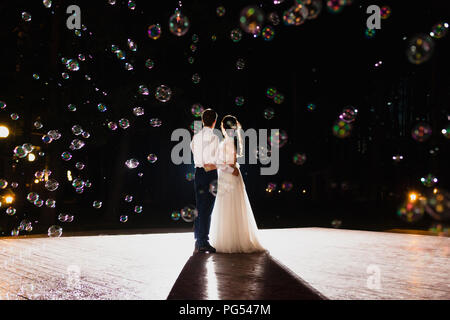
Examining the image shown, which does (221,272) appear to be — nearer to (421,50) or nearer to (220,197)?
(220,197)

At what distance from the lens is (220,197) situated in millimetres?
7418

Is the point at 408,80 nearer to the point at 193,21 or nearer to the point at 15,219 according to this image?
the point at 193,21

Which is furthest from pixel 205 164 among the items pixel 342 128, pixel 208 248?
pixel 342 128

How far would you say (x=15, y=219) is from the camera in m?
12.8

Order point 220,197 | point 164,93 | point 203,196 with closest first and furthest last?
1. point 203,196
2. point 220,197
3. point 164,93

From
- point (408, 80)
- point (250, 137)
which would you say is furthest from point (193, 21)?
point (408, 80)

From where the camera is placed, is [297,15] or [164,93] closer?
[297,15]

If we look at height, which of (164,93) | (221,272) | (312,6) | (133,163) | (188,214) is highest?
(312,6)

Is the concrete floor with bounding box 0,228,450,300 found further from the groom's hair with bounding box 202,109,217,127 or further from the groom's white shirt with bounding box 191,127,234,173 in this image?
the groom's hair with bounding box 202,109,217,127

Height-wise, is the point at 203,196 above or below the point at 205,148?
below

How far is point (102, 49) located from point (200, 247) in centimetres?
949

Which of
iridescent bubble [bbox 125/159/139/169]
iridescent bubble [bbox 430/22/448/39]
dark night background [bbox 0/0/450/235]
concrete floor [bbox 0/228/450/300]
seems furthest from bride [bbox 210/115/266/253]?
dark night background [bbox 0/0/450/235]

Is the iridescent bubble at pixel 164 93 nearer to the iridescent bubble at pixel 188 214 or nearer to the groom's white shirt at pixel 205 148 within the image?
the iridescent bubble at pixel 188 214

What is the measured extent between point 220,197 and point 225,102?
13.5m
